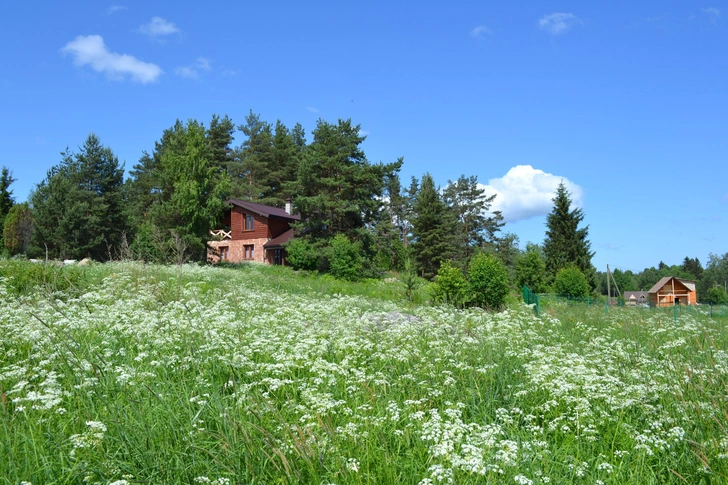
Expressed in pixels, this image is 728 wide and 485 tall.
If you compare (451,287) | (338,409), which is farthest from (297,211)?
(338,409)

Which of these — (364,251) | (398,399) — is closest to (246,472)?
(398,399)

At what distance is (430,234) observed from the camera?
3938cm

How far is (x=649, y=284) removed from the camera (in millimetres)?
106750

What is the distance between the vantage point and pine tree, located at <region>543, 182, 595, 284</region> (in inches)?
1409

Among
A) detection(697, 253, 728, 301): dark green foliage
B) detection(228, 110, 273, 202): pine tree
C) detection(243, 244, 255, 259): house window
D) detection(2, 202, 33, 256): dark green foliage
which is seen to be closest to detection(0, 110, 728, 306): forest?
detection(2, 202, 33, 256): dark green foliage

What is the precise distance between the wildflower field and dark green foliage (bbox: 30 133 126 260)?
29031mm

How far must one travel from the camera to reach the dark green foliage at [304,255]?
3209 cm

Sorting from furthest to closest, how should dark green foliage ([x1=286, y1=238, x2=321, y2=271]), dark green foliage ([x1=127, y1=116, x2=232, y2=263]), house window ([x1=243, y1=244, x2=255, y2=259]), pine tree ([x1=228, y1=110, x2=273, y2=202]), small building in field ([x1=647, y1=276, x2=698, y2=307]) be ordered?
pine tree ([x1=228, y1=110, x2=273, y2=202]) < small building in field ([x1=647, y1=276, x2=698, y2=307]) < house window ([x1=243, y1=244, x2=255, y2=259]) < dark green foliage ([x1=286, y1=238, x2=321, y2=271]) < dark green foliage ([x1=127, y1=116, x2=232, y2=263])

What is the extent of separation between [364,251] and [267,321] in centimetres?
2782

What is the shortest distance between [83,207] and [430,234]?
81.6 ft

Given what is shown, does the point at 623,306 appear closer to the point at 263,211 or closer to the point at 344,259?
the point at 344,259

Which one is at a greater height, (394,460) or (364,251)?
(364,251)

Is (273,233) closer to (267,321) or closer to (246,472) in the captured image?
(267,321)

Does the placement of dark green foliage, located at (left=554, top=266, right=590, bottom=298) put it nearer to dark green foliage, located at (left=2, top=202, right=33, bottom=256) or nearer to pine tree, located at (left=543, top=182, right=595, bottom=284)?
pine tree, located at (left=543, top=182, right=595, bottom=284)
